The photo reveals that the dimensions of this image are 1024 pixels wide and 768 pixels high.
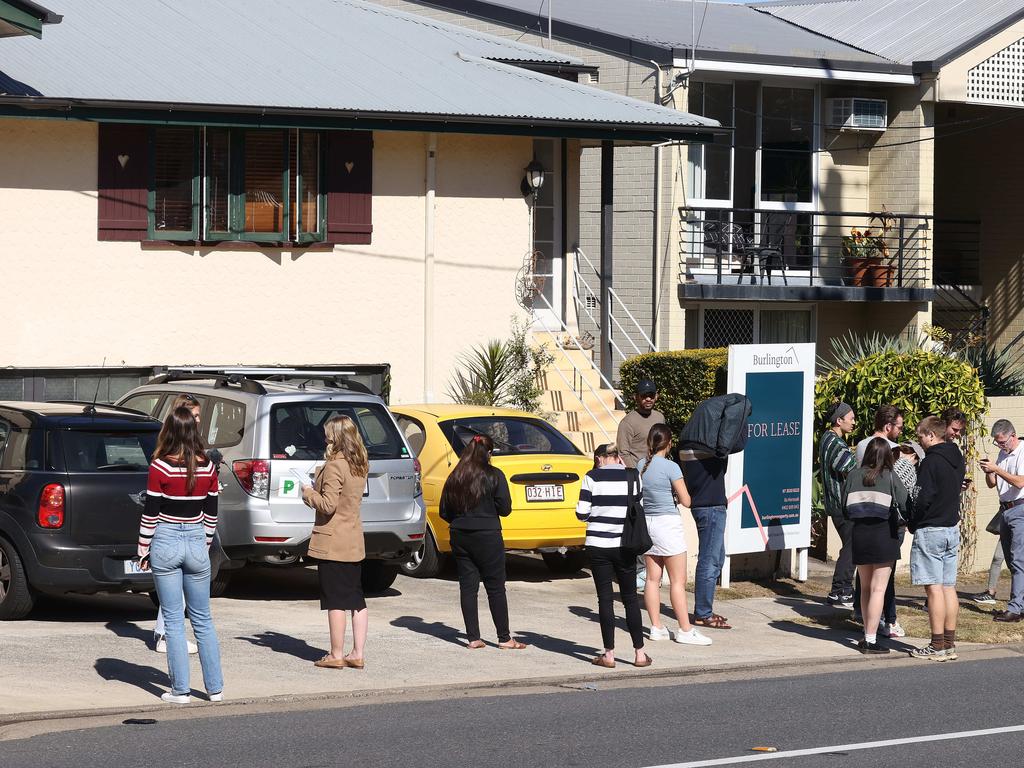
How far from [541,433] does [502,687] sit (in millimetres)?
4581

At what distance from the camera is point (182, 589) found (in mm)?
9148

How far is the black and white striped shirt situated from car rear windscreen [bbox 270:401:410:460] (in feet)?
7.52

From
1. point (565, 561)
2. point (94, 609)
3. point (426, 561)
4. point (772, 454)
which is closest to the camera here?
point (94, 609)

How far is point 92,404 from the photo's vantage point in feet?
39.8

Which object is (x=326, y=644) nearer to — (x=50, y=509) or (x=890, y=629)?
(x=50, y=509)

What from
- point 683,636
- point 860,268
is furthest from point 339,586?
point 860,268

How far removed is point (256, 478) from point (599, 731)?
4479 mm

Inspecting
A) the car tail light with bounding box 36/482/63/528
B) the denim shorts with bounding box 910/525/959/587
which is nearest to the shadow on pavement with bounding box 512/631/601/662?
the denim shorts with bounding box 910/525/959/587

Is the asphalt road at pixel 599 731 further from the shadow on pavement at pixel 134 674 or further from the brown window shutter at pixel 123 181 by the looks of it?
the brown window shutter at pixel 123 181

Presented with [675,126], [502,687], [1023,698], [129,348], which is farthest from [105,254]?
[1023,698]

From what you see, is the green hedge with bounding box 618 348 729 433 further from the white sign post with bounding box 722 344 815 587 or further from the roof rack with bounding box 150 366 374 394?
the roof rack with bounding box 150 366 374 394

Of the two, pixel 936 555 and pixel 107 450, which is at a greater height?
pixel 107 450

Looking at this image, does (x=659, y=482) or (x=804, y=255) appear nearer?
(x=659, y=482)

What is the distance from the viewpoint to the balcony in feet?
74.6
